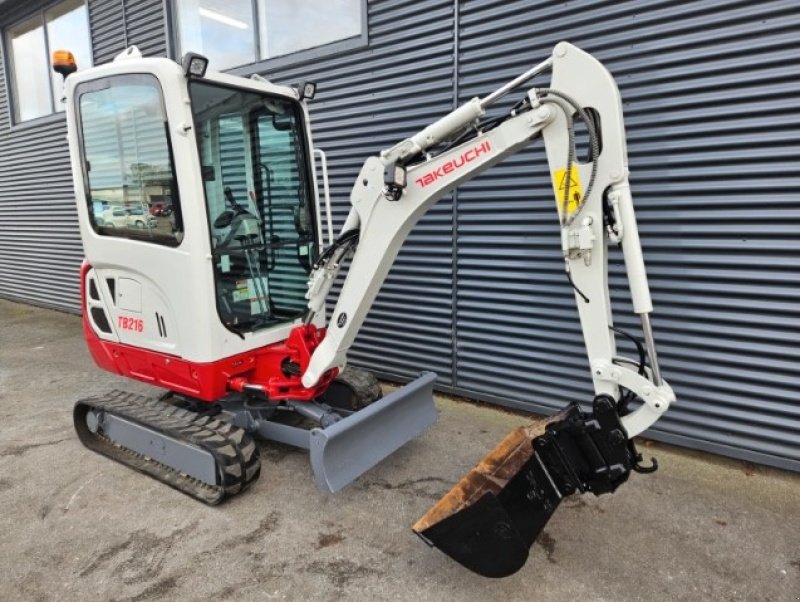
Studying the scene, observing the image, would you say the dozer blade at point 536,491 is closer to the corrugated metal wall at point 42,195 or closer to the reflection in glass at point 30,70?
the corrugated metal wall at point 42,195

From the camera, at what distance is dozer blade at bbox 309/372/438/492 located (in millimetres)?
2816

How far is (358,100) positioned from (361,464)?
11.0 feet

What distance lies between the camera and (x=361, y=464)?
3.05 m

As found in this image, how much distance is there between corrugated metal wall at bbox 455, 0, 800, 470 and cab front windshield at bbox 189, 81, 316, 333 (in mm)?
1654

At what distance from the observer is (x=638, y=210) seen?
3.63 meters

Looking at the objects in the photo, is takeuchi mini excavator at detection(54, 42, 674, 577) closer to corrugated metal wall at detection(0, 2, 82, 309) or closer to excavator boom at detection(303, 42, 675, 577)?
excavator boom at detection(303, 42, 675, 577)

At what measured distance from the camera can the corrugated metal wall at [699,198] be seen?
3182 mm

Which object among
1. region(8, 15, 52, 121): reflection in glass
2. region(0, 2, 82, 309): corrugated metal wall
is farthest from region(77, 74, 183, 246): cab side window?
region(8, 15, 52, 121): reflection in glass

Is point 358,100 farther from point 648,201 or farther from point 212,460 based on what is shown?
point 212,460

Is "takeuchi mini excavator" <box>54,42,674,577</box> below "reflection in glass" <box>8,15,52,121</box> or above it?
below

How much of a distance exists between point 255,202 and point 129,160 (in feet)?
2.58

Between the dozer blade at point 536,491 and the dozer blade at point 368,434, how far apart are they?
0.69m

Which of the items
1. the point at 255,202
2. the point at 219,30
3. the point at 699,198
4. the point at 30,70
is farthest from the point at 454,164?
the point at 30,70

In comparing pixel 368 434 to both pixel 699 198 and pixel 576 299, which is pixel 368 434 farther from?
pixel 699 198
